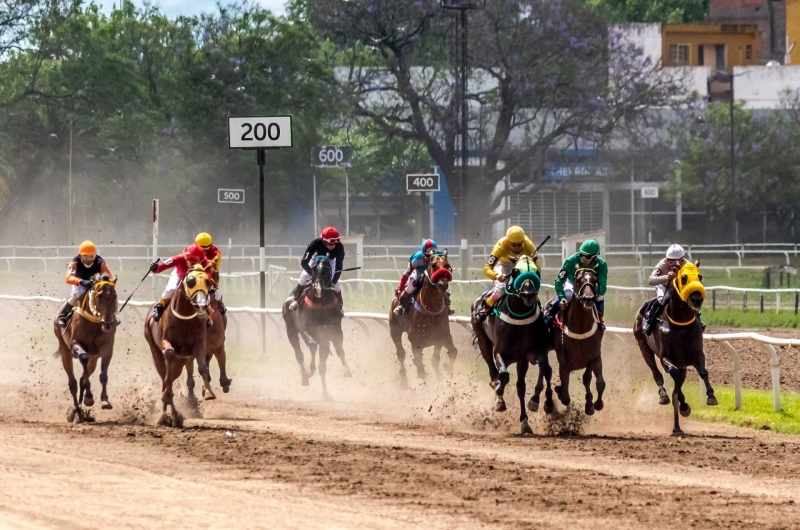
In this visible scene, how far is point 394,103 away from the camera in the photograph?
44.4m

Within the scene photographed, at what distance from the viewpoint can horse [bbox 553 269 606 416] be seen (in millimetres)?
12180

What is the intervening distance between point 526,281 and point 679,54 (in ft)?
214

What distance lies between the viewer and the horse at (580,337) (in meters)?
12.2

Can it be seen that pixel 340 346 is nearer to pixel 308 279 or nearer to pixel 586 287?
pixel 308 279

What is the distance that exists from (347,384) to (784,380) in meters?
5.66

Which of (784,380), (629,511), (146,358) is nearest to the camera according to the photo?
(629,511)

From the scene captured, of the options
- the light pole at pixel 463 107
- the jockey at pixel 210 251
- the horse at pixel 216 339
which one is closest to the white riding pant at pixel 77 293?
the horse at pixel 216 339

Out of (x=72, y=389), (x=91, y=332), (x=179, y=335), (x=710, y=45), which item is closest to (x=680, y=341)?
(x=179, y=335)

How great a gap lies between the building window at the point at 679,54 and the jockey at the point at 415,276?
59674 mm

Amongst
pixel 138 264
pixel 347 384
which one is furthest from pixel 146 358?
pixel 138 264

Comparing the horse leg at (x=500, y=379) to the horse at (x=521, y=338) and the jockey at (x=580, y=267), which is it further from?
the jockey at (x=580, y=267)

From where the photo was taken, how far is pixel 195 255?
14.4m

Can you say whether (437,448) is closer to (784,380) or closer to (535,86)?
(784,380)

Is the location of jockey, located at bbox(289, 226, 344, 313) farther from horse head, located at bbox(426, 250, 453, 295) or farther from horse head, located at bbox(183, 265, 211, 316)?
horse head, located at bbox(183, 265, 211, 316)
